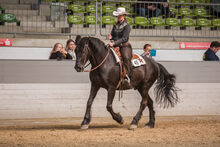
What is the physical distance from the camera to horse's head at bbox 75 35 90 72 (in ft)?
23.0

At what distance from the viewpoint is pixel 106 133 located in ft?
23.0

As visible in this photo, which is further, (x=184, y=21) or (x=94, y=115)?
(x=184, y=21)

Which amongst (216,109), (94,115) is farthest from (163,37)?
(94,115)

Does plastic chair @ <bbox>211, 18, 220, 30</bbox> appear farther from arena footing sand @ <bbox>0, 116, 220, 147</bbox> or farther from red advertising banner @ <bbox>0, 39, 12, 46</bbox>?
red advertising banner @ <bbox>0, 39, 12, 46</bbox>

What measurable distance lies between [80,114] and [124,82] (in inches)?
73.2

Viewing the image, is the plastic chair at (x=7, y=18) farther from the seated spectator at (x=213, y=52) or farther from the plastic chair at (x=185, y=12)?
the plastic chair at (x=185, y=12)

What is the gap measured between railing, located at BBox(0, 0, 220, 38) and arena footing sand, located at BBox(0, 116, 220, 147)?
332 centimetres

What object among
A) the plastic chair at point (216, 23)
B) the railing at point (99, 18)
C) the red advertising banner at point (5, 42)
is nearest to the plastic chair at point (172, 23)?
the railing at point (99, 18)

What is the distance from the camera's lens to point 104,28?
11344 millimetres

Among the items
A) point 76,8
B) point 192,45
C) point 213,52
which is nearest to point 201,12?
point 192,45

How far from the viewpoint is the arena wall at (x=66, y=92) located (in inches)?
340

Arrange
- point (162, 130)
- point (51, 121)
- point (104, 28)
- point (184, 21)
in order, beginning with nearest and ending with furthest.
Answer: point (162, 130)
point (51, 121)
point (104, 28)
point (184, 21)

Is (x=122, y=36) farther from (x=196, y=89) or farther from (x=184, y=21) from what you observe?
(x=184, y=21)

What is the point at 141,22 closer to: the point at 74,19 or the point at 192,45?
the point at 192,45
